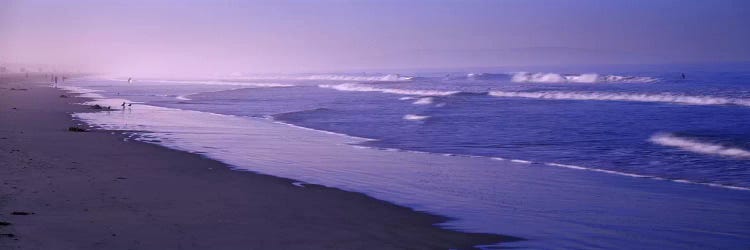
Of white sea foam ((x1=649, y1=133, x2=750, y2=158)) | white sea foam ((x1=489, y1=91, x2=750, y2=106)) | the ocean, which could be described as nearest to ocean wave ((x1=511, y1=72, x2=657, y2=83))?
white sea foam ((x1=489, y1=91, x2=750, y2=106))

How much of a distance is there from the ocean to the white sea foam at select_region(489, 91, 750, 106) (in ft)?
1.98

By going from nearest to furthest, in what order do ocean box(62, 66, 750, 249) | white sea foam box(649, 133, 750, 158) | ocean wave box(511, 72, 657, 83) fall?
ocean box(62, 66, 750, 249) < white sea foam box(649, 133, 750, 158) < ocean wave box(511, 72, 657, 83)

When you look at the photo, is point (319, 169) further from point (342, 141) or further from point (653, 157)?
point (653, 157)

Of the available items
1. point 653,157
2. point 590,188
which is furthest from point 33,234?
point 653,157

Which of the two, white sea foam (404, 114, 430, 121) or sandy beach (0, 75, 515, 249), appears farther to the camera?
white sea foam (404, 114, 430, 121)

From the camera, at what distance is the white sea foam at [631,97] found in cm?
2606

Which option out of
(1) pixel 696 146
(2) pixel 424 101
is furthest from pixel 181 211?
(2) pixel 424 101

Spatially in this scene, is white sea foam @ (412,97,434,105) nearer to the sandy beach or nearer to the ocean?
the ocean

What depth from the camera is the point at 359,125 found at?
20.3 meters

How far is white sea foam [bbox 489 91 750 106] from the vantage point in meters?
26.1

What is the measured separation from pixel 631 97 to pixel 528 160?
20.5m

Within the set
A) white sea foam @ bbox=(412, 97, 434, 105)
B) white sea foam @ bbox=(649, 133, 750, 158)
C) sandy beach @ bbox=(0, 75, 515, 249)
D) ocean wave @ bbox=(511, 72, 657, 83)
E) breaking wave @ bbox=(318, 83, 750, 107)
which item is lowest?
sandy beach @ bbox=(0, 75, 515, 249)

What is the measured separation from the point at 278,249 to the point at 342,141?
33.6ft

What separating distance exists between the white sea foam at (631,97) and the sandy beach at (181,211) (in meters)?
20.9
